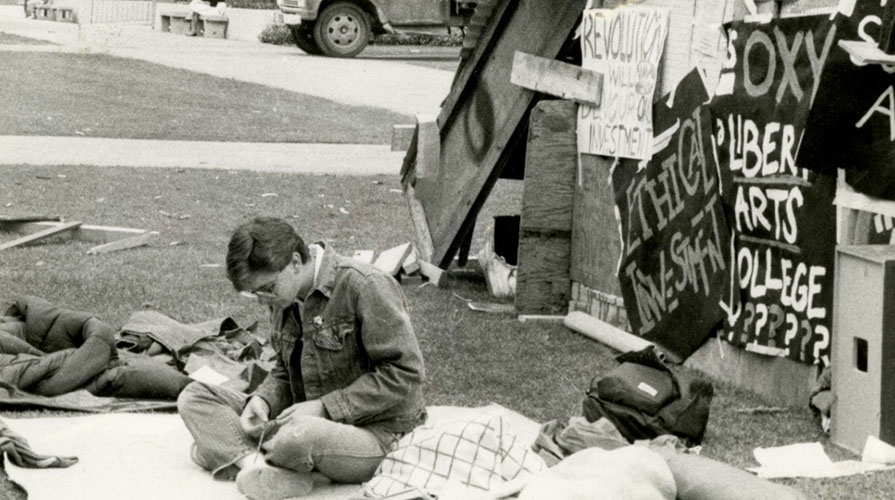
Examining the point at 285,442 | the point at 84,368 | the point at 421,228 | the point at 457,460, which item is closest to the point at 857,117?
the point at 457,460

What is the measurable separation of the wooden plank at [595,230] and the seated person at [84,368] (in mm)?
2774

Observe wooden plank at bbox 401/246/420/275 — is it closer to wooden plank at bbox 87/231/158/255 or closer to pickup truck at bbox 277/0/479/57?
wooden plank at bbox 87/231/158/255

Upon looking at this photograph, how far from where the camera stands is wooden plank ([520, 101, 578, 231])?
9023 mm

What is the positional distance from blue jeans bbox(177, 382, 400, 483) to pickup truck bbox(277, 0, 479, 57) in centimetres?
2020

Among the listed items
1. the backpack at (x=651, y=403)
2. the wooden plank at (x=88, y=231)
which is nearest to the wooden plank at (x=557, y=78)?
the backpack at (x=651, y=403)

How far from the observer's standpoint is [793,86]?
6.77 m

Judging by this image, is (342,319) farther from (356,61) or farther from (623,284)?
(356,61)

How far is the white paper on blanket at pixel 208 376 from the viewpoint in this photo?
7.05 metres

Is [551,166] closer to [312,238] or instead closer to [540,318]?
[540,318]

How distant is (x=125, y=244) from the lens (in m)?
10.7

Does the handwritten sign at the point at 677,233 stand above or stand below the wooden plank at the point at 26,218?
above

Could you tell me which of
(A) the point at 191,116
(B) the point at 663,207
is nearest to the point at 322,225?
(B) the point at 663,207

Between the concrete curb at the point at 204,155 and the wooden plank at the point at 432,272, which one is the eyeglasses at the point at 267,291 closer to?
the wooden plank at the point at 432,272

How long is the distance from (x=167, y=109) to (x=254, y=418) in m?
14.1
